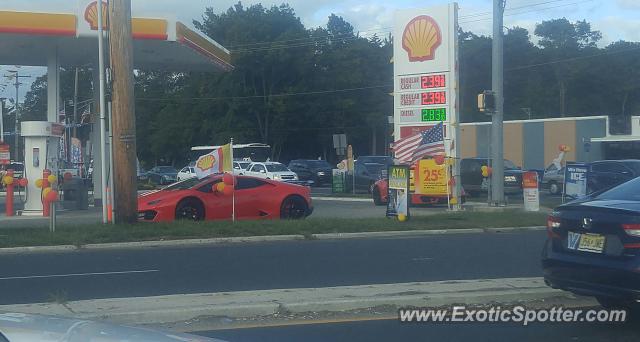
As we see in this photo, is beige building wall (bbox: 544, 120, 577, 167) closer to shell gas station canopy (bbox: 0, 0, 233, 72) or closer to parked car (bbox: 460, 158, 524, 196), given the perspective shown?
parked car (bbox: 460, 158, 524, 196)

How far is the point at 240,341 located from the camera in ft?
25.8

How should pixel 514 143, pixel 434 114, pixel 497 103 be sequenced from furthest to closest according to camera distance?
pixel 514 143
pixel 434 114
pixel 497 103

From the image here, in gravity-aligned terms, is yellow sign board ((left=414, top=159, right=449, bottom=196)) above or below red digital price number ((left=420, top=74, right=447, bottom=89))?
below

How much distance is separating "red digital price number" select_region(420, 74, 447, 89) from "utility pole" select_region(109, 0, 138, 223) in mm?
11941

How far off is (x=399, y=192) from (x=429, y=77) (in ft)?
25.3

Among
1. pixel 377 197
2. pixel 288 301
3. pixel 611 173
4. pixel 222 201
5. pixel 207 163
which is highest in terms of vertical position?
pixel 207 163

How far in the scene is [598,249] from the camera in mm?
8008

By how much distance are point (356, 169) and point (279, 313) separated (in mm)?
33307

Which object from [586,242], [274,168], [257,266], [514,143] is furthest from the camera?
[514,143]

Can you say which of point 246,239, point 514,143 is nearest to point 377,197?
point 246,239

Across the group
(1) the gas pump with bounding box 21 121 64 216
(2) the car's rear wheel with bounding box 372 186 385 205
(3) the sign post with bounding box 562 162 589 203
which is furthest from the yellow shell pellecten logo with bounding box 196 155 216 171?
(3) the sign post with bounding box 562 162 589 203

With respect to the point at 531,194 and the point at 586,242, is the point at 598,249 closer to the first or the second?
the point at 586,242

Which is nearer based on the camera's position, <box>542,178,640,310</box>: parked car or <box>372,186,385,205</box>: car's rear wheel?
<box>542,178,640,310</box>: parked car

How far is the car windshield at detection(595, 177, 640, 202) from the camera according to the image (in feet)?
28.5
